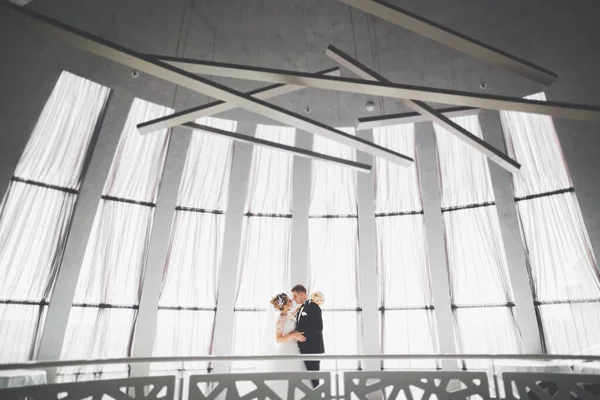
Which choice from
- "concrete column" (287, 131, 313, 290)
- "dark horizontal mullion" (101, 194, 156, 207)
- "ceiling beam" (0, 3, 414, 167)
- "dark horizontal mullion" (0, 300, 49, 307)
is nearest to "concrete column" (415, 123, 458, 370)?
"concrete column" (287, 131, 313, 290)

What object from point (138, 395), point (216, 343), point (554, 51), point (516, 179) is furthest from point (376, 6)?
point (216, 343)

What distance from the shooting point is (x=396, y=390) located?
4125 mm

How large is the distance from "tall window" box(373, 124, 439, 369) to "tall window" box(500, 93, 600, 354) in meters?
2.40

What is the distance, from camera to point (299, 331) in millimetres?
6258

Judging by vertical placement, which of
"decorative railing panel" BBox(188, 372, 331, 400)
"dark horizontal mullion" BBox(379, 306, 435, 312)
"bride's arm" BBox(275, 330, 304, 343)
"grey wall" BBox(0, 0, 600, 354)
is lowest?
"decorative railing panel" BBox(188, 372, 331, 400)

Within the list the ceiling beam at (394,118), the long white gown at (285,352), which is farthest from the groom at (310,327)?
the ceiling beam at (394,118)

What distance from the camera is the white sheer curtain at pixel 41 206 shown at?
806 cm

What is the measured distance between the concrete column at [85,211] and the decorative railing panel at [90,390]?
569 centimetres

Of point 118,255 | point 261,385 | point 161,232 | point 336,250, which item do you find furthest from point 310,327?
point 118,255

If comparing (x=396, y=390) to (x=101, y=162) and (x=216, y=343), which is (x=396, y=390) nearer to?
(x=216, y=343)

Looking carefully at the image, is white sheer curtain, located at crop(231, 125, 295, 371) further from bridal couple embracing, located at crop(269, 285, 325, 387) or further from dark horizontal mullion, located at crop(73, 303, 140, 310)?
bridal couple embracing, located at crop(269, 285, 325, 387)

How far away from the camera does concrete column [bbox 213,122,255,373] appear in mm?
9781

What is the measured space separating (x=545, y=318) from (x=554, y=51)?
5777 millimetres

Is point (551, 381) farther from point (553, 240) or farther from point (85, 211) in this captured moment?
point (85, 211)
